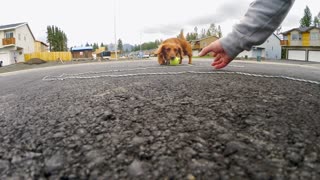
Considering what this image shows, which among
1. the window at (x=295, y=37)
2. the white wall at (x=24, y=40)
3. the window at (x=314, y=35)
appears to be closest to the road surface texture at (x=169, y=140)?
the window at (x=314, y=35)

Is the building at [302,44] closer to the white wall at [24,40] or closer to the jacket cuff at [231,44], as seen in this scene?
the jacket cuff at [231,44]

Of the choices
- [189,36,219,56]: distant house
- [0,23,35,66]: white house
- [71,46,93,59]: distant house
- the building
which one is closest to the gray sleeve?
the building

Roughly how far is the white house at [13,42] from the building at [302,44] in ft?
110

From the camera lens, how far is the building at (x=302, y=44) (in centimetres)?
2517

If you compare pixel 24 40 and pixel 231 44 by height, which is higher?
pixel 24 40

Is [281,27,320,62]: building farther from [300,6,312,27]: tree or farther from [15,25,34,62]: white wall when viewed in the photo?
[15,25,34,62]: white wall

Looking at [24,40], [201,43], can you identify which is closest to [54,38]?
[24,40]

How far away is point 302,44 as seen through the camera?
2769 cm

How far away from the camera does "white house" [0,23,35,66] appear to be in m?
26.2

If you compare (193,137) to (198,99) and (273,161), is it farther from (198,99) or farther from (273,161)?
(198,99)

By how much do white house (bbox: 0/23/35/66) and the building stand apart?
33.5 metres

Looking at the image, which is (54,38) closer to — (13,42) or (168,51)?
(13,42)

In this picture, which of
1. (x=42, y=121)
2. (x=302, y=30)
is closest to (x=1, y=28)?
(x=42, y=121)

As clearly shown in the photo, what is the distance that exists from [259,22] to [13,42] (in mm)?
30952
